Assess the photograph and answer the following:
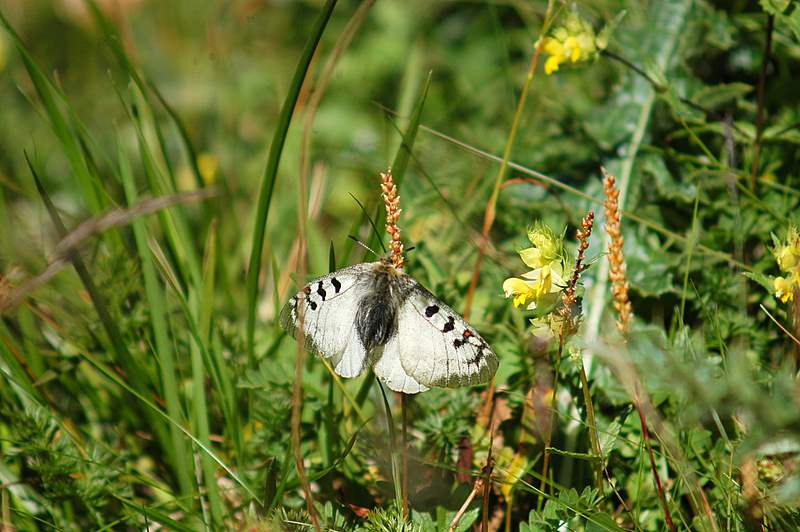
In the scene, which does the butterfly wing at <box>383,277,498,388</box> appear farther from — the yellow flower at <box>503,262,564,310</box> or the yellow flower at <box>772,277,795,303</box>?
the yellow flower at <box>772,277,795,303</box>

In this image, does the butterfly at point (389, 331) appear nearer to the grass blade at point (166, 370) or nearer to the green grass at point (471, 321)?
the green grass at point (471, 321)

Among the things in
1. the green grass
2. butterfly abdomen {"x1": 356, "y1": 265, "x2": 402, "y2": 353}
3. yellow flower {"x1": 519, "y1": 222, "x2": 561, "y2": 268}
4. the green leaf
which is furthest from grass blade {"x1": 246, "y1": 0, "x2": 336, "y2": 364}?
the green leaf

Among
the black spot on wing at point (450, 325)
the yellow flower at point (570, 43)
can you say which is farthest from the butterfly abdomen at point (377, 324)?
the yellow flower at point (570, 43)

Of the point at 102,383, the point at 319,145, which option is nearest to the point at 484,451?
Answer: the point at 102,383

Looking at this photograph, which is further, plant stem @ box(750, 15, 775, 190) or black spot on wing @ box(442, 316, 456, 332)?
plant stem @ box(750, 15, 775, 190)

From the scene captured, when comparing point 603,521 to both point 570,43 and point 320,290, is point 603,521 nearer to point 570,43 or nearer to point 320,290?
point 320,290

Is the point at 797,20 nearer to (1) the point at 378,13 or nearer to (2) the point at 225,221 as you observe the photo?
(2) the point at 225,221
